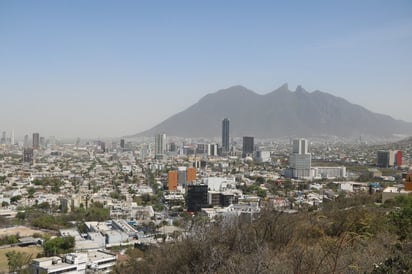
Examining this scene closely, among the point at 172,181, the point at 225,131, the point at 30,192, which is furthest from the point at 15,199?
the point at 225,131

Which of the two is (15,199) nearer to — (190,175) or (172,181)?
(172,181)

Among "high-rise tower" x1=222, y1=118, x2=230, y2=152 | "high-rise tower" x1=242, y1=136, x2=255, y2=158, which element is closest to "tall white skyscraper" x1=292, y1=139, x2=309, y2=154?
"high-rise tower" x1=242, y1=136, x2=255, y2=158

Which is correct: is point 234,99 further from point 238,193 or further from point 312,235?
point 312,235

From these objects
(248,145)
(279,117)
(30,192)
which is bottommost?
(30,192)

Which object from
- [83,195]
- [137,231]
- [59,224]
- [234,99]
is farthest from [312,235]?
[234,99]

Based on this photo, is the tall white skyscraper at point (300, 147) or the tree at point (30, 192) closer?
the tree at point (30, 192)

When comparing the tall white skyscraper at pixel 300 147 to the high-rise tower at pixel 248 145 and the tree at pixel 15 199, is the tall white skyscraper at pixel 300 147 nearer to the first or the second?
the high-rise tower at pixel 248 145

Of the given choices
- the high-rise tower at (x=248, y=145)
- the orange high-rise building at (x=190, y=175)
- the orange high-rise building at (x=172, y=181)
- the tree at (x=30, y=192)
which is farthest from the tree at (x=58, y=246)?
the high-rise tower at (x=248, y=145)

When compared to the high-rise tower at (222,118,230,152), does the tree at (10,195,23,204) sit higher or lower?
lower

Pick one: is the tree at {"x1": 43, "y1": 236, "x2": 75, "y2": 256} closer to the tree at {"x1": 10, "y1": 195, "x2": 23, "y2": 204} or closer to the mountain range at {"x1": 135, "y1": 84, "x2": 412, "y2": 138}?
the tree at {"x1": 10, "y1": 195, "x2": 23, "y2": 204}
